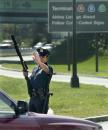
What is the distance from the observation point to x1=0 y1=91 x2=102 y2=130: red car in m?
6.32

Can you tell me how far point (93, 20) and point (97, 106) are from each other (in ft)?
92.1

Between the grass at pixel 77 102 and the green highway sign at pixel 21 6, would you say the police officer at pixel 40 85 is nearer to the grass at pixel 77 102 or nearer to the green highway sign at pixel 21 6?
the grass at pixel 77 102

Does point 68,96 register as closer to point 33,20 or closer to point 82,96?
point 82,96

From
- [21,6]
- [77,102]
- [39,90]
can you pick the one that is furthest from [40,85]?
[21,6]

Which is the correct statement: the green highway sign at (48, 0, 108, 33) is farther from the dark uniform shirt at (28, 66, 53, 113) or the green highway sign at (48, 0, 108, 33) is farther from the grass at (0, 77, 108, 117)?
the dark uniform shirt at (28, 66, 53, 113)

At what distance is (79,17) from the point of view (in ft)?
148

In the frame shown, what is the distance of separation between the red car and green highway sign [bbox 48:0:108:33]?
3766 centimetres

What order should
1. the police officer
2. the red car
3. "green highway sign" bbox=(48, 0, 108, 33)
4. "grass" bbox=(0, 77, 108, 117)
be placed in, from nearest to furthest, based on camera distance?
the red car → the police officer → "grass" bbox=(0, 77, 108, 117) → "green highway sign" bbox=(48, 0, 108, 33)

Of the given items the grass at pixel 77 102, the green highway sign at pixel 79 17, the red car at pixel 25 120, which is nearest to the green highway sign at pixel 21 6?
the green highway sign at pixel 79 17

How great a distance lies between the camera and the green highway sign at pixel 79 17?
44397 millimetres

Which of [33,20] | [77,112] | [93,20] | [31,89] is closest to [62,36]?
[33,20]

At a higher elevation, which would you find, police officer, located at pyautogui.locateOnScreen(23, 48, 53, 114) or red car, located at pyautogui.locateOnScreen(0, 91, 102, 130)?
red car, located at pyautogui.locateOnScreen(0, 91, 102, 130)

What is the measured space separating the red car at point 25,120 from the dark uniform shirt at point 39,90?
153 inches

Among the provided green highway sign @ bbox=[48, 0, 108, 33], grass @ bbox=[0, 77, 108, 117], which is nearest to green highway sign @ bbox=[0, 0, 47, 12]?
green highway sign @ bbox=[48, 0, 108, 33]
